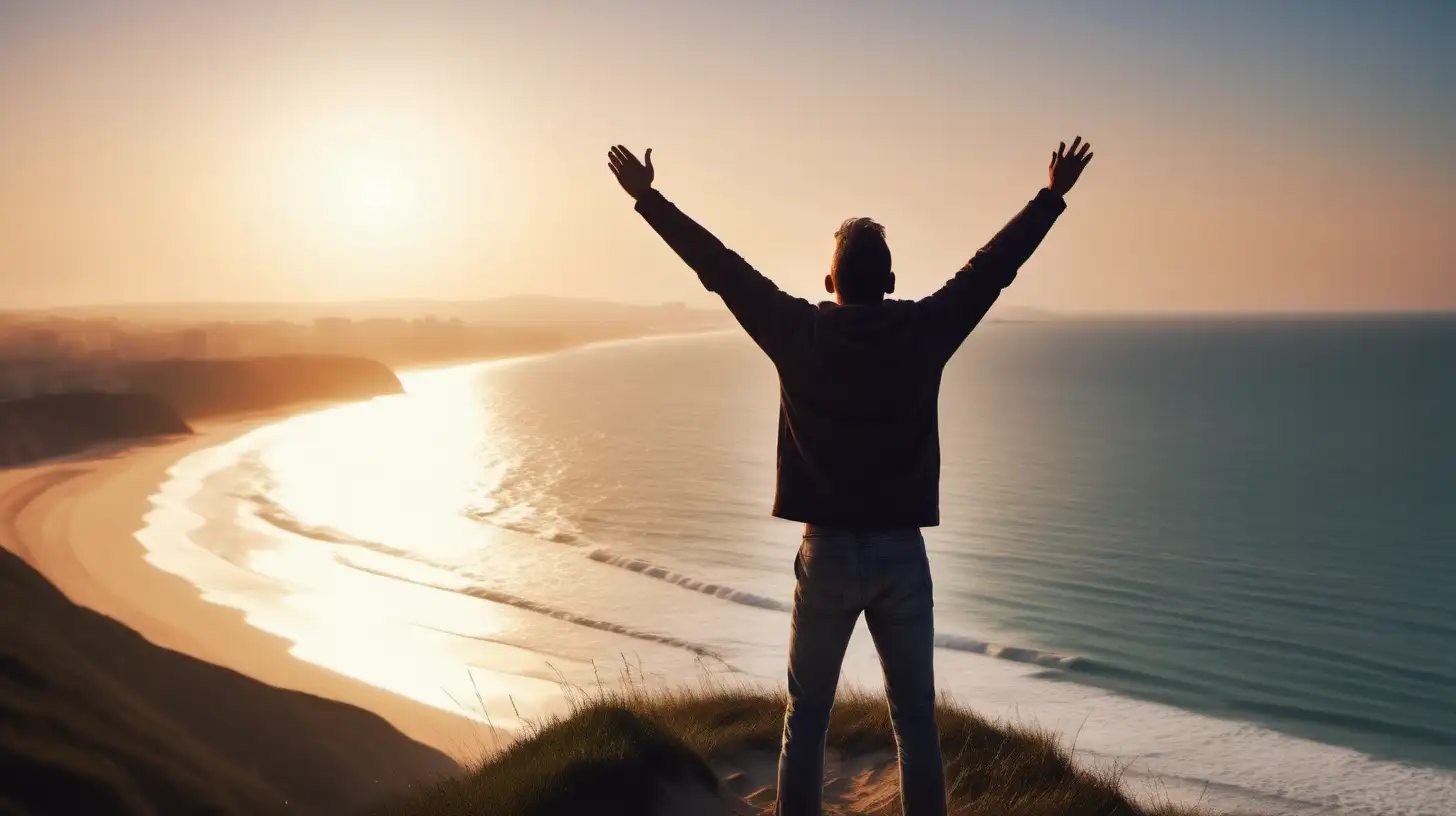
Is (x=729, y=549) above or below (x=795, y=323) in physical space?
below

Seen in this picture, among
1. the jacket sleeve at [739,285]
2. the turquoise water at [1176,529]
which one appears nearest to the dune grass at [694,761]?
the jacket sleeve at [739,285]

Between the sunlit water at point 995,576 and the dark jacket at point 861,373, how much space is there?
9.34 m

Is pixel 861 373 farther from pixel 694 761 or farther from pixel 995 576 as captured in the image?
pixel 995 576

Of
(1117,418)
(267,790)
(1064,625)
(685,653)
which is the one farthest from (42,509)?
(1117,418)

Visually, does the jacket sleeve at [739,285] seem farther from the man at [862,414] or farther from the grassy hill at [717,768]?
the grassy hill at [717,768]

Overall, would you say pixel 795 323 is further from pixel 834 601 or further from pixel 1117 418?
pixel 1117 418

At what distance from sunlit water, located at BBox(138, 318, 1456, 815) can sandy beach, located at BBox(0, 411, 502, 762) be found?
0.67m

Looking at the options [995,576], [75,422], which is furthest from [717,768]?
[75,422]

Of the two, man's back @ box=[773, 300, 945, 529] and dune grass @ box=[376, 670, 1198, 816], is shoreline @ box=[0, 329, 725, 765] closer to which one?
dune grass @ box=[376, 670, 1198, 816]

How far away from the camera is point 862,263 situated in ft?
10.6

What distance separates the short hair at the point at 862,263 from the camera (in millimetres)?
3242

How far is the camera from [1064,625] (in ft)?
Answer: 69.9

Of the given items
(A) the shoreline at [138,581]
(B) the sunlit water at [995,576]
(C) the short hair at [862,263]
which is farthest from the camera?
(B) the sunlit water at [995,576]

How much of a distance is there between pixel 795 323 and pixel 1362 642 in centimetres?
2297
